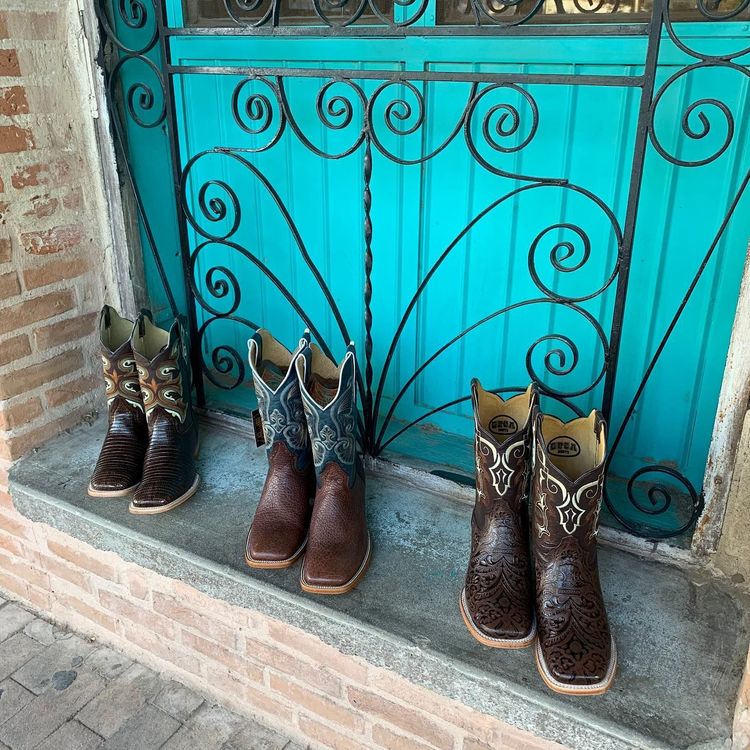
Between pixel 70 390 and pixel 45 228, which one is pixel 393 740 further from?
pixel 45 228

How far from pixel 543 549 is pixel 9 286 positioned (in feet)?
4.96

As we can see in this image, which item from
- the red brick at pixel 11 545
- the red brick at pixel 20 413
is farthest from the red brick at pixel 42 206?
the red brick at pixel 11 545

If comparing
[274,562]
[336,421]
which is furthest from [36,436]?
[336,421]

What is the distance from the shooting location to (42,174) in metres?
1.97

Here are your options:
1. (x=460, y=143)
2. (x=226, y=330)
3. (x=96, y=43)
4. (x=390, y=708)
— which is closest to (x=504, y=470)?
(x=390, y=708)

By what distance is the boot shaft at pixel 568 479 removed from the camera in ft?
4.66

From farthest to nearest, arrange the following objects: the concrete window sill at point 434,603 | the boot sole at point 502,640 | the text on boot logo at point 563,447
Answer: the text on boot logo at point 563,447
the boot sole at point 502,640
the concrete window sill at point 434,603

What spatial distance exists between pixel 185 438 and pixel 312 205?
73 cm

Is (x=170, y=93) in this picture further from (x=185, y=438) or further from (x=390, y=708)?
(x=390, y=708)

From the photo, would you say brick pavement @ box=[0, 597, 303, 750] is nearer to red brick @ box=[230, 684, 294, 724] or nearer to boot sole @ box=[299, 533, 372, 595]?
red brick @ box=[230, 684, 294, 724]

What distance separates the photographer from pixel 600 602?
146 centimetres

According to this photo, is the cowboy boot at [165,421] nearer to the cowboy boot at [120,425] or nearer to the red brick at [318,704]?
the cowboy boot at [120,425]

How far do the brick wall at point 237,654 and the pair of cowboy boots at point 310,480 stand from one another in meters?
0.19

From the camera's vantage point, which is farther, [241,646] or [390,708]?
[241,646]
